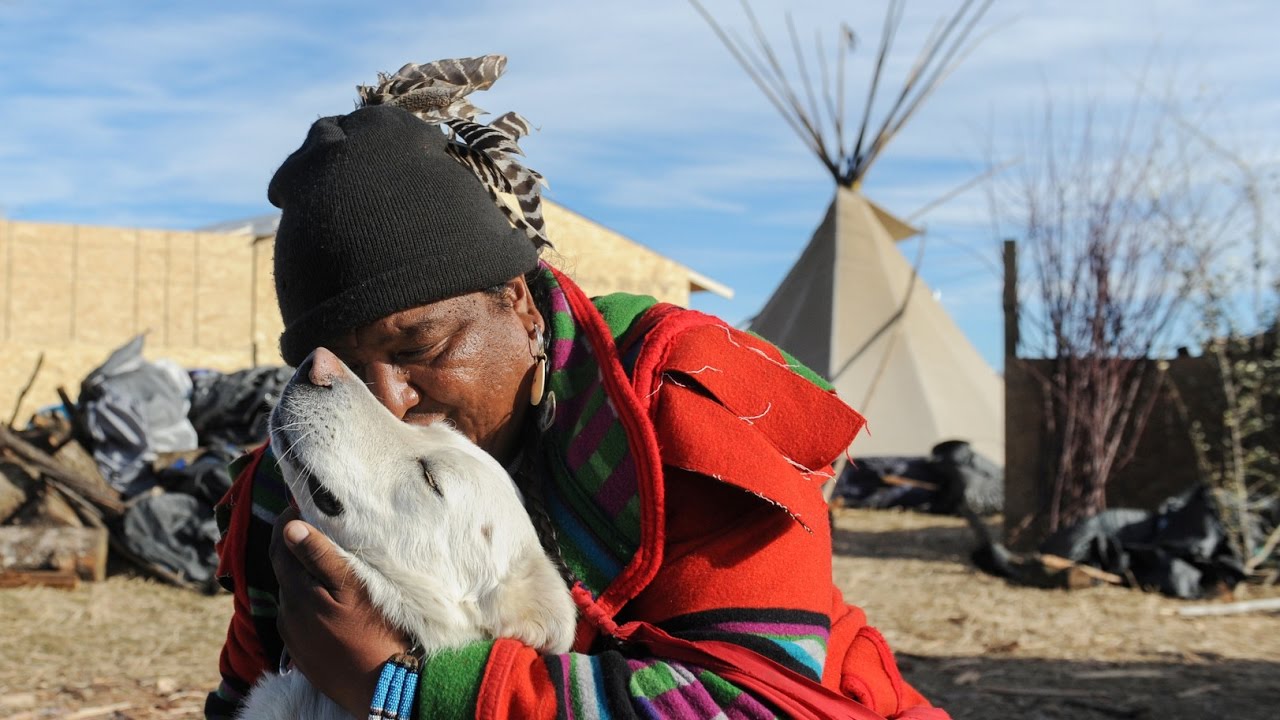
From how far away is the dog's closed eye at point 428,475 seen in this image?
1.67 m

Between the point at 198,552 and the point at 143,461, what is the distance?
0.89m

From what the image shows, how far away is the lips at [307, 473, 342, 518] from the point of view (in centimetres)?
166

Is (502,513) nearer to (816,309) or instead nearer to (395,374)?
(395,374)

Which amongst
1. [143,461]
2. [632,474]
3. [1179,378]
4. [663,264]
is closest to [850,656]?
[632,474]

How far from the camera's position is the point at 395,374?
176cm

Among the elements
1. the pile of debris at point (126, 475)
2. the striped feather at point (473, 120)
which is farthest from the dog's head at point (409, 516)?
the pile of debris at point (126, 475)

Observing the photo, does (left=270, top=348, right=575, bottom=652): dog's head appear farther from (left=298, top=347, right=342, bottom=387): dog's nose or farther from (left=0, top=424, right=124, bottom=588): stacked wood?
(left=0, top=424, right=124, bottom=588): stacked wood

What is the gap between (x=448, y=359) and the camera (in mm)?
1734

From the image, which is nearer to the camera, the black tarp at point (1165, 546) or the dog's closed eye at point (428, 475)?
the dog's closed eye at point (428, 475)

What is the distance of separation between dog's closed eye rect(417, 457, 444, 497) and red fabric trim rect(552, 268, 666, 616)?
11.5 inches

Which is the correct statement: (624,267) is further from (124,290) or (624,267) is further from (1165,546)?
(1165,546)

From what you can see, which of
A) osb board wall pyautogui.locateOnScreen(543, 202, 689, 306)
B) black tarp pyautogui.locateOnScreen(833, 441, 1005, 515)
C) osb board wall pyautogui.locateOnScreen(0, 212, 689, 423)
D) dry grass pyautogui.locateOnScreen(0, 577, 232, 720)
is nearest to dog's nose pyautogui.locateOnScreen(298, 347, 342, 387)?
dry grass pyautogui.locateOnScreen(0, 577, 232, 720)

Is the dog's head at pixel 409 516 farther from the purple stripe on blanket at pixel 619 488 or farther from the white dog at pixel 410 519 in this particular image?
the purple stripe on blanket at pixel 619 488

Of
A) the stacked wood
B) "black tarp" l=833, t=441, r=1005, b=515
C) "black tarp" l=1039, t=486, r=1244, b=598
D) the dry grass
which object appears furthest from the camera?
"black tarp" l=833, t=441, r=1005, b=515
